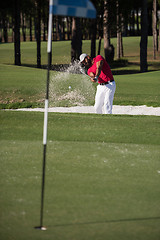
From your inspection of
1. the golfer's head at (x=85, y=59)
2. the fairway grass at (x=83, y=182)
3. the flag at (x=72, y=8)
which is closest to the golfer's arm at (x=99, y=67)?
the golfer's head at (x=85, y=59)

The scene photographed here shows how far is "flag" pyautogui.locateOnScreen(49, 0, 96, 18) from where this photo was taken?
4.40 meters

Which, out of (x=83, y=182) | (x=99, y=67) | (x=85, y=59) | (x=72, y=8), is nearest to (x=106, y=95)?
(x=99, y=67)

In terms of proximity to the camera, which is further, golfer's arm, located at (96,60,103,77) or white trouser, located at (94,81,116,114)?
white trouser, located at (94,81,116,114)

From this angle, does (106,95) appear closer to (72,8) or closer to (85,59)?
(85,59)

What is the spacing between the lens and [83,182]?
486 centimetres

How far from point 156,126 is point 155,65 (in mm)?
31546

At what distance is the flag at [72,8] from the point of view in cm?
440

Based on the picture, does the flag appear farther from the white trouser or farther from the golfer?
the white trouser

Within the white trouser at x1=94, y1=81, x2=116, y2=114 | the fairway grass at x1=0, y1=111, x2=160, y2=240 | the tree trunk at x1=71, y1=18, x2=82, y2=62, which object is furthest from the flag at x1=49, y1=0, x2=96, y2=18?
the tree trunk at x1=71, y1=18, x2=82, y2=62

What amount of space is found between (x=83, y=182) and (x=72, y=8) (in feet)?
6.41

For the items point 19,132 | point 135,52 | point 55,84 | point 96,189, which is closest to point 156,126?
point 19,132

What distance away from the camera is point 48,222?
3.73 m

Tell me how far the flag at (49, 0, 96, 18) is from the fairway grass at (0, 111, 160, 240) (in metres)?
1.88

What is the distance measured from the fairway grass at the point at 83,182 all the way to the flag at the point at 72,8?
6.18 ft
